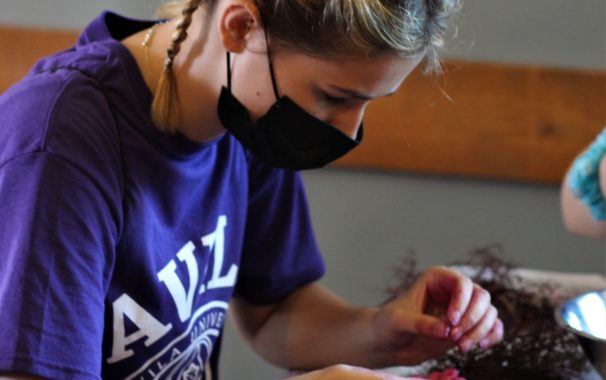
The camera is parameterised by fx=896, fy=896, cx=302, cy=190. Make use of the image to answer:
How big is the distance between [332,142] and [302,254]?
29 centimetres

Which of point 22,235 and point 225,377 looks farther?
point 225,377

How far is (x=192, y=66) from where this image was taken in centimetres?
96

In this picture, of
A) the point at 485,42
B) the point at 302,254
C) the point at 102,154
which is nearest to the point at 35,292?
the point at 102,154

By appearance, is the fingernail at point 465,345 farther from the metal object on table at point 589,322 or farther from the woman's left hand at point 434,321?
the metal object on table at point 589,322

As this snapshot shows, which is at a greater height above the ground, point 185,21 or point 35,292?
point 185,21

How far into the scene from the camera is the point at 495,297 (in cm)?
121

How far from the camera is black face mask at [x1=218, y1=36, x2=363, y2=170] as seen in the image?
0.94 metres

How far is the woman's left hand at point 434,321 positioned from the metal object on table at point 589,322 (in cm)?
8

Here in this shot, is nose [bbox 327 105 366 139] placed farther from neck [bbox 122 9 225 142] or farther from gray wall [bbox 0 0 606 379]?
gray wall [bbox 0 0 606 379]

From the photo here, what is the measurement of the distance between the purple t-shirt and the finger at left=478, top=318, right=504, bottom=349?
0.30 meters

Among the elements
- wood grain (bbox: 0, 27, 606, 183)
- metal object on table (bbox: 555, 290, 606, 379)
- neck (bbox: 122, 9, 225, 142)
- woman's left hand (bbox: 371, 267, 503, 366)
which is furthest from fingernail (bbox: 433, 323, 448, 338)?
wood grain (bbox: 0, 27, 606, 183)

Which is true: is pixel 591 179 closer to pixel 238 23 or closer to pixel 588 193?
pixel 588 193

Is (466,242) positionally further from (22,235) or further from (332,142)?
(22,235)

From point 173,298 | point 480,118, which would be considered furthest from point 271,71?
point 480,118
